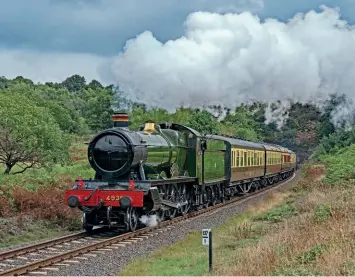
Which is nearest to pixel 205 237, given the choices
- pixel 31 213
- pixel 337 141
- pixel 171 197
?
pixel 171 197

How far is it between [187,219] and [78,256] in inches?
294

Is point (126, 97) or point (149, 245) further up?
point (126, 97)

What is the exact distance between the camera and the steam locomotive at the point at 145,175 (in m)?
15.1

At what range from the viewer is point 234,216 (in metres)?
19.5

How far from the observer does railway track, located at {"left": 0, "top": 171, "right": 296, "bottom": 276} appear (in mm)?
10600

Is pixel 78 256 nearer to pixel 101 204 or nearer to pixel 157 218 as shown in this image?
pixel 101 204

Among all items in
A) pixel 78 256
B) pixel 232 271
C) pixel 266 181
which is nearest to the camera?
pixel 232 271

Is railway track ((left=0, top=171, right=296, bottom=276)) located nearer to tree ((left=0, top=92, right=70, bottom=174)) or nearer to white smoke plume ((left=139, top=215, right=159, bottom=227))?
white smoke plume ((left=139, top=215, right=159, bottom=227))

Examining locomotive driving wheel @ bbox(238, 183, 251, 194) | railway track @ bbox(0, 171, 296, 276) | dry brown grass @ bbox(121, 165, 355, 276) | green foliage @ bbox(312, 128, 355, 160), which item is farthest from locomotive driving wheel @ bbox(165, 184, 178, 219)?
green foliage @ bbox(312, 128, 355, 160)

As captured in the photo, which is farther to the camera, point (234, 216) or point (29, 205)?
point (234, 216)

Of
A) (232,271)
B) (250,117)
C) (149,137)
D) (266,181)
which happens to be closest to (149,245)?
(149,137)

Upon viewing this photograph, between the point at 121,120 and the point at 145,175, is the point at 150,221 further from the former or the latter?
the point at 121,120

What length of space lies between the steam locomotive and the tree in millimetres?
6228

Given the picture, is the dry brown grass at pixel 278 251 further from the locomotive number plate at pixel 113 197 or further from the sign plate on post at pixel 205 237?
the locomotive number plate at pixel 113 197
